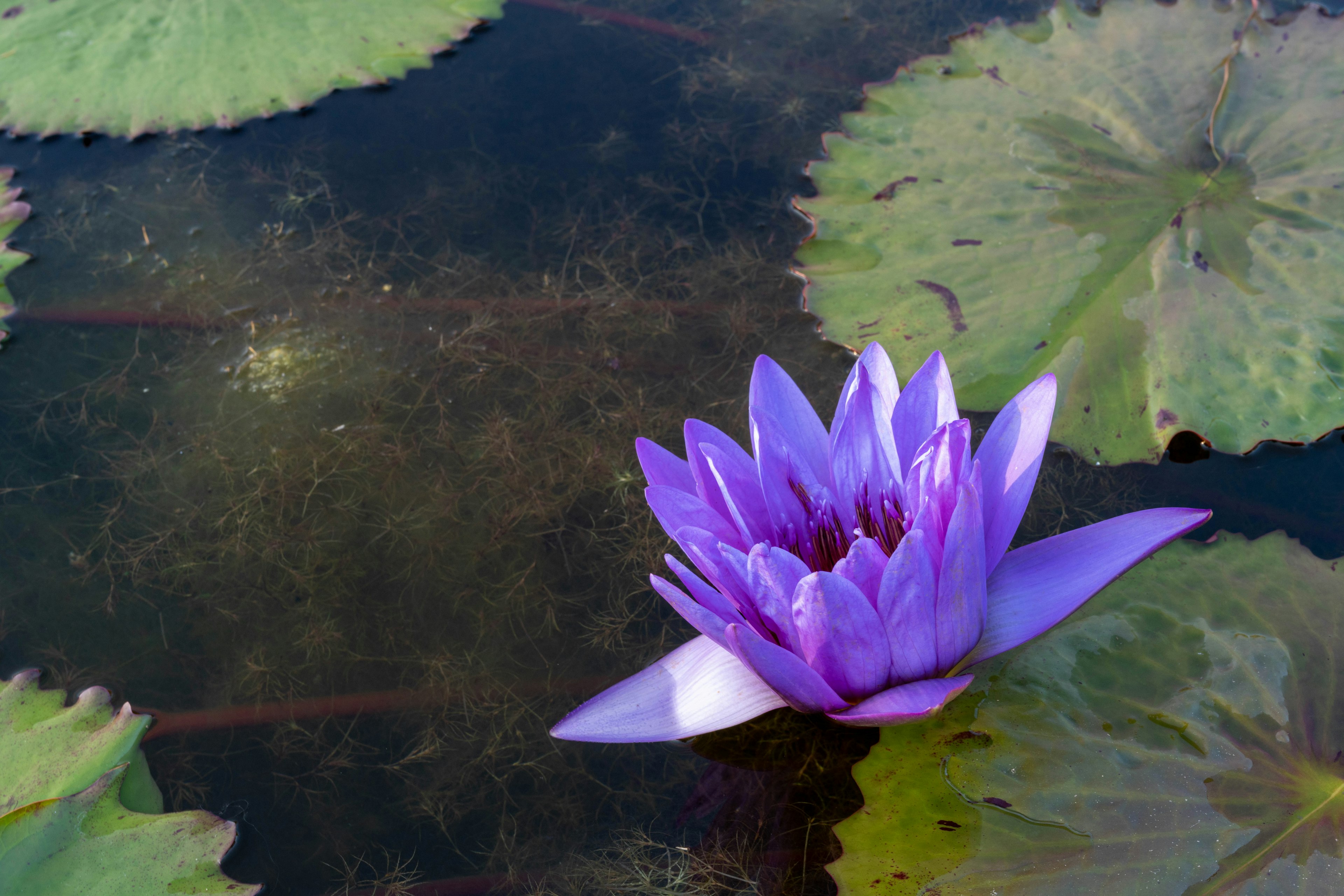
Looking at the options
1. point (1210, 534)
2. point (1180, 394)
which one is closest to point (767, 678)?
point (1210, 534)

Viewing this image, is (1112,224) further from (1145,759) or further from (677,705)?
(677,705)

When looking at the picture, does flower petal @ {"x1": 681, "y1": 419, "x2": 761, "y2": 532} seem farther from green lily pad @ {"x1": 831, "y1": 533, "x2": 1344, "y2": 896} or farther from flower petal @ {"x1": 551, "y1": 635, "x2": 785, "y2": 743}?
green lily pad @ {"x1": 831, "y1": 533, "x2": 1344, "y2": 896}

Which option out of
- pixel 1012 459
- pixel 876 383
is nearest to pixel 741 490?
pixel 876 383

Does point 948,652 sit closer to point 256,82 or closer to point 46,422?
point 46,422

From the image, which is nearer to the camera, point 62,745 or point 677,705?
point 677,705

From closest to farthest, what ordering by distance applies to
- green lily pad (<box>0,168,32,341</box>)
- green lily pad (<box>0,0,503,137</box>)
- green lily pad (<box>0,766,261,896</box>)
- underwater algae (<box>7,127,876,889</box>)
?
1. green lily pad (<box>0,766,261,896</box>)
2. underwater algae (<box>7,127,876,889</box>)
3. green lily pad (<box>0,168,32,341</box>)
4. green lily pad (<box>0,0,503,137</box>)

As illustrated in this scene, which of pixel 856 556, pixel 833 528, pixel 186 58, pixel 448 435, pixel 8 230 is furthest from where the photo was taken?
pixel 186 58

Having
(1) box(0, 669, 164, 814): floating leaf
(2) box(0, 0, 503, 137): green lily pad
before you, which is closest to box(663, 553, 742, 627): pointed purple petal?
(1) box(0, 669, 164, 814): floating leaf
